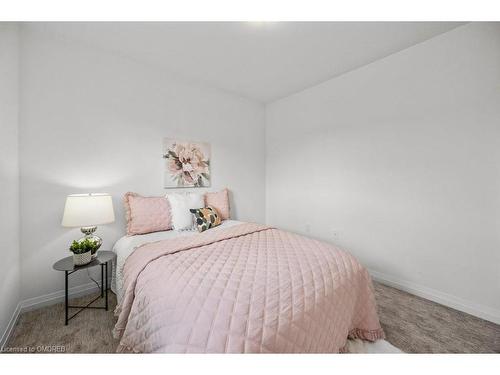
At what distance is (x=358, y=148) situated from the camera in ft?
8.46

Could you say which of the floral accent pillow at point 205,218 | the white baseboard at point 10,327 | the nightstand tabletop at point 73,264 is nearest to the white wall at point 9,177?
the white baseboard at point 10,327

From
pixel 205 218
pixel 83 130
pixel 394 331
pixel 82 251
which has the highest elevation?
pixel 83 130

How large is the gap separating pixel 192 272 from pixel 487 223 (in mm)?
2432

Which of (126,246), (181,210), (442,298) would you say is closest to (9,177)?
(126,246)

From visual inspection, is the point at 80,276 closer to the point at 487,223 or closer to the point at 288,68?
the point at 288,68

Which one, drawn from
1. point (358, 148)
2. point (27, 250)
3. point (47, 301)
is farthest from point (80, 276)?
point (358, 148)

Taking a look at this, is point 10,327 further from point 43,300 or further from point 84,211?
point 84,211

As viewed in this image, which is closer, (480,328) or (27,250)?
(480,328)

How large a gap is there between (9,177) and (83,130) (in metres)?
0.72

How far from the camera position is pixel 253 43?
6.82 ft

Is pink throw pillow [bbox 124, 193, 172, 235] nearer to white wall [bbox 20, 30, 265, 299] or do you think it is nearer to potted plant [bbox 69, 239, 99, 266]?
white wall [bbox 20, 30, 265, 299]

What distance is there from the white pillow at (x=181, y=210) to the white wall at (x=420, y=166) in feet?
5.69

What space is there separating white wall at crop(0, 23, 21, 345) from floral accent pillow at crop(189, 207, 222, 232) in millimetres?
1451

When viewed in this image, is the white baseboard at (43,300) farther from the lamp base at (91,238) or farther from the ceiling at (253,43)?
the ceiling at (253,43)
